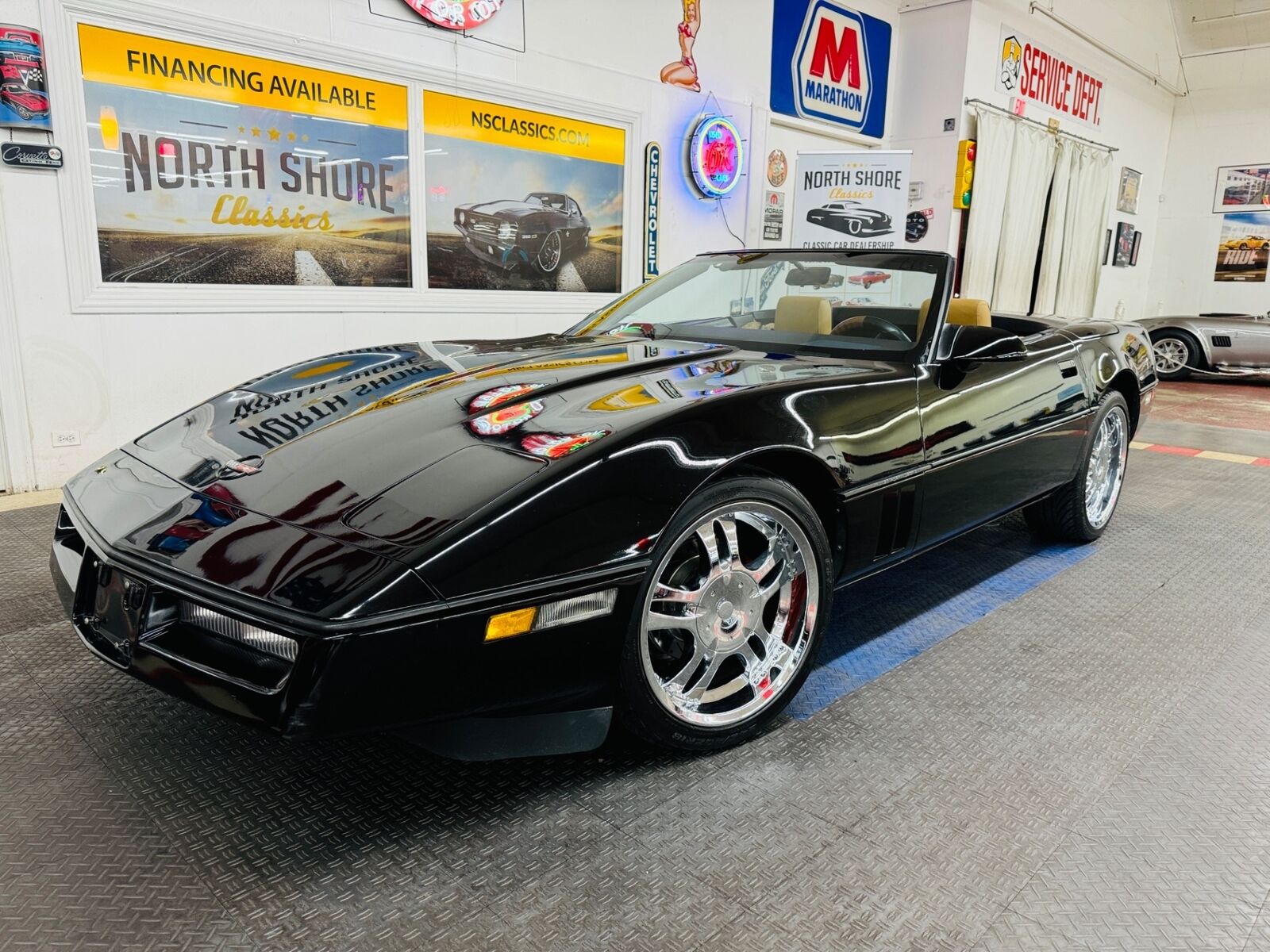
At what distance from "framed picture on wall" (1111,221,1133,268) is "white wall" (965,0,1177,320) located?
0.11 metres

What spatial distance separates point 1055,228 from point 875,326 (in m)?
10.0

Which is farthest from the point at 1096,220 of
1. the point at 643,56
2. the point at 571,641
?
the point at 571,641

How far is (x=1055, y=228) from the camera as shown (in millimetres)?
10844

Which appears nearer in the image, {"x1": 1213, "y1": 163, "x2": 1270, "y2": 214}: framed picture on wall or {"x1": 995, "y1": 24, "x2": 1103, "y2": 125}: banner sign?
{"x1": 995, "y1": 24, "x2": 1103, "y2": 125}: banner sign

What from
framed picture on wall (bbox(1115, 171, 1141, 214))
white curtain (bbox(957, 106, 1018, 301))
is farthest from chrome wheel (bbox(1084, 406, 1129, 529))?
framed picture on wall (bbox(1115, 171, 1141, 214))

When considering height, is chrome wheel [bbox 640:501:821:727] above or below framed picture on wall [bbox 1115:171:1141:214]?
below

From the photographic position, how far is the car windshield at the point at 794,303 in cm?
240

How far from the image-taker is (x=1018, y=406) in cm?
255

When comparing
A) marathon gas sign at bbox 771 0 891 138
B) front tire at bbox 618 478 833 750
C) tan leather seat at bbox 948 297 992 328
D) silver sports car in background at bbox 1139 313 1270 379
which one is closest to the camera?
front tire at bbox 618 478 833 750

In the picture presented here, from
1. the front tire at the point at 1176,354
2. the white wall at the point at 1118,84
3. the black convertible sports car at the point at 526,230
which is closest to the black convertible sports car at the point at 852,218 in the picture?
the black convertible sports car at the point at 526,230

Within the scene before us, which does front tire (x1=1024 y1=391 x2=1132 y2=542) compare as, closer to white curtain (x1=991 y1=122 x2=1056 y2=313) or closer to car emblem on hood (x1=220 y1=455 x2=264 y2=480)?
car emblem on hood (x1=220 y1=455 x2=264 y2=480)

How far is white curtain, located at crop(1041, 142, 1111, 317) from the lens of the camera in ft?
36.5

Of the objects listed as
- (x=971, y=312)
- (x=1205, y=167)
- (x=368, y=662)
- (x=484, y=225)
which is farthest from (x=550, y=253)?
(x=1205, y=167)

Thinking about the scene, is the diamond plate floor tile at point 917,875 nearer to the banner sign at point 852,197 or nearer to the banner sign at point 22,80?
the banner sign at point 22,80
